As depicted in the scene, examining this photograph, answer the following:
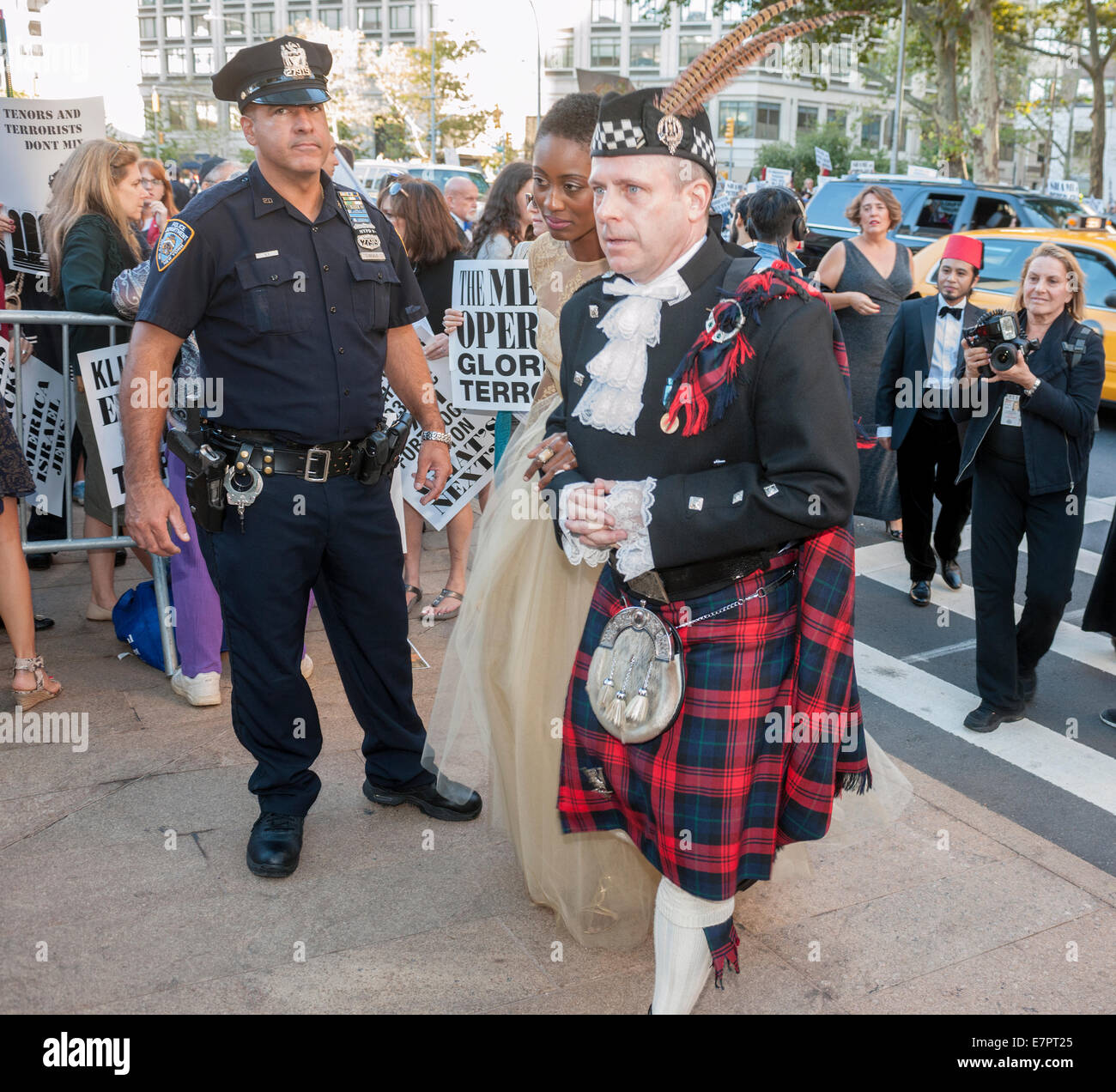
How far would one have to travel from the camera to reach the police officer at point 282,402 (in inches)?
125

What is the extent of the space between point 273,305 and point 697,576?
152 cm

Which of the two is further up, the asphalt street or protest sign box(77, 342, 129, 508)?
protest sign box(77, 342, 129, 508)

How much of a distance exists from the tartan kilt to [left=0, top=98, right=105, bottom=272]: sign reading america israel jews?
5300mm

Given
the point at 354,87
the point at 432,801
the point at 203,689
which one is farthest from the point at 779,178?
the point at 354,87

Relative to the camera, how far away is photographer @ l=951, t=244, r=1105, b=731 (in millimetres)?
4602

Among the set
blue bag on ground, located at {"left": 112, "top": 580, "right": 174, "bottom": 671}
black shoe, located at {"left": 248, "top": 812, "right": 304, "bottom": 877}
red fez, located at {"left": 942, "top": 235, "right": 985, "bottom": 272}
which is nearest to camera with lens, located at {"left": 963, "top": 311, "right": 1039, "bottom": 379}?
red fez, located at {"left": 942, "top": 235, "right": 985, "bottom": 272}

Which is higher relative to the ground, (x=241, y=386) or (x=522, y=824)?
(x=241, y=386)

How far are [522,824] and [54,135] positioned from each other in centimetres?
539

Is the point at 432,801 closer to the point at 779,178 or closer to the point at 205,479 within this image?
the point at 205,479

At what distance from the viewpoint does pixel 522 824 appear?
10.1 feet

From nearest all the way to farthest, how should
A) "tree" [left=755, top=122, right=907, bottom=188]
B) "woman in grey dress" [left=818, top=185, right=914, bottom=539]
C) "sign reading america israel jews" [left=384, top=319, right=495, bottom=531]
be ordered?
"sign reading america israel jews" [left=384, top=319, right=495, bottom=531] → "woman in grey dress" [left=818, top=185, right=914, bottom=539] → "tree" [left=755, top=122, right=907, bottom=188]

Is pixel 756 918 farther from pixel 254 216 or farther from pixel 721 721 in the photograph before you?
pixel 254 216

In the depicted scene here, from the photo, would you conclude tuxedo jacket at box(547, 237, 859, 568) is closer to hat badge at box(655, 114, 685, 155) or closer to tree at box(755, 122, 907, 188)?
hat badge at box(655, 114, 685, 155)
